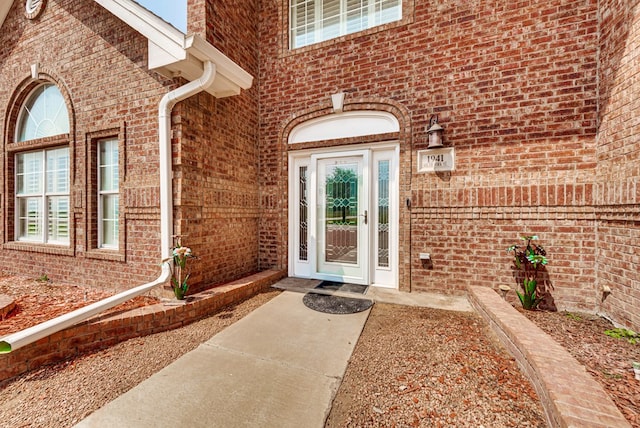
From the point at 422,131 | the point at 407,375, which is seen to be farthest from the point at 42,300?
the point at 422,131

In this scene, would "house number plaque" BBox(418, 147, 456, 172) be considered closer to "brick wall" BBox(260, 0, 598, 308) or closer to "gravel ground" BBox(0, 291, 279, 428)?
"brick wall" BBox(260, 0, 598, 308)

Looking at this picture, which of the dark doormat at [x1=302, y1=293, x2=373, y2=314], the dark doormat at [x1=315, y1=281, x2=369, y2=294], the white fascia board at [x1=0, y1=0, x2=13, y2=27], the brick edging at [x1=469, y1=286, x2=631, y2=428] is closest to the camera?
the brick edging at [x1=469, y1=286, x2=631, y2=428]

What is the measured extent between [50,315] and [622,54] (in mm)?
7237

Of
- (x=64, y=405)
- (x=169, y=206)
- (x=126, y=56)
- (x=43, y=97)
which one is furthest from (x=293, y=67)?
(x=64, y=405)

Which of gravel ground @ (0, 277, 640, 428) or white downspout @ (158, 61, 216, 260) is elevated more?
white downspout @ (158, 61, 216, 260)

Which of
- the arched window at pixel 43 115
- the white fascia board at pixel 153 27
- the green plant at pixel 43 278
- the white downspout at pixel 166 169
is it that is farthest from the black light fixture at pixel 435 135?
the green plant at pixel 43 278

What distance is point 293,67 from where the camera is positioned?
15.6ft

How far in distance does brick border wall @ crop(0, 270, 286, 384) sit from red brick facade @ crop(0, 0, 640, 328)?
0.50 meters

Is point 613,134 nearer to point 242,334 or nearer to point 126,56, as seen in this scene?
point 242,334

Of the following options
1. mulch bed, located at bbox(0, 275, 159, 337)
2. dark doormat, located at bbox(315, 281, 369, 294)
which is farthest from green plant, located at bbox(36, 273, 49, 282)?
dark doormat, located at bbox(315, 281, 369, 294)

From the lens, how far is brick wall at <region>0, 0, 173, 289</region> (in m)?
3.73

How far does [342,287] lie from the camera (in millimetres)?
4277

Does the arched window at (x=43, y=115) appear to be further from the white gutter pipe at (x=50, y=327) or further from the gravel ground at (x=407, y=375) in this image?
the white gutter pipe at (x=50, y=327)

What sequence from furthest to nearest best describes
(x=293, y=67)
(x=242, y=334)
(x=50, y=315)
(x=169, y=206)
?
1. (x=293, y=67)
2. (x=169, y=206)
3. (x=50, y=315)
4. (x=242, y=334)
